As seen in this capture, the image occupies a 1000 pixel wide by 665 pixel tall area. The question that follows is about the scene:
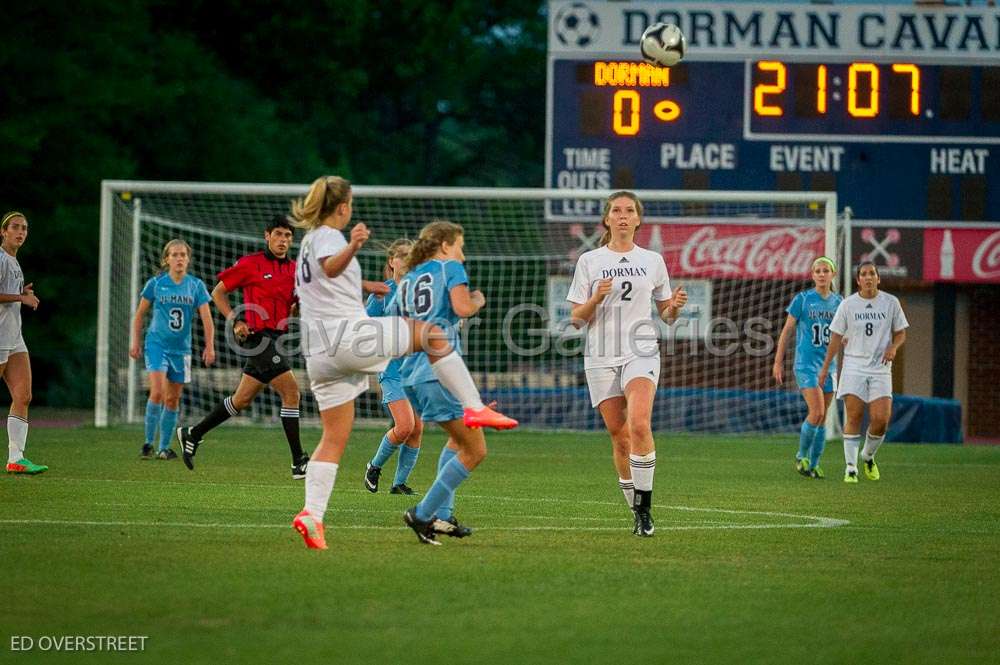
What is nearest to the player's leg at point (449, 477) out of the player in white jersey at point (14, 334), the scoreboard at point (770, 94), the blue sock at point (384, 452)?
the blue sock at point (384, 452)

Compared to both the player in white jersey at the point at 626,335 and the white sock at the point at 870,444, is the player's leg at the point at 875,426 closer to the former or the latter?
the white sock at the point at 870,444

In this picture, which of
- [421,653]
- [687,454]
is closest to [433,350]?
[421,653]

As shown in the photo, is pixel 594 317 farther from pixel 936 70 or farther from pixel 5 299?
pixel 936 70

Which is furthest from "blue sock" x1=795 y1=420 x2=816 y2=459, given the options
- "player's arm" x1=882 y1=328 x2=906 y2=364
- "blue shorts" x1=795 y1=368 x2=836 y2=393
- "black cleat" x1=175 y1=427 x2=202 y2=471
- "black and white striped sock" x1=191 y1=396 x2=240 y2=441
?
"black cleat" x1=175 y1=427 x2=202 y2=471

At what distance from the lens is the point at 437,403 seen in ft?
26.7

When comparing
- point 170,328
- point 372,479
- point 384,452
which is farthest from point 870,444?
point 170,328

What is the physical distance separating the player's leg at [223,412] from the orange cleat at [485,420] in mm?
4982

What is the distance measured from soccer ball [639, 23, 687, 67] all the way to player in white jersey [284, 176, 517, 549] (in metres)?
9.94

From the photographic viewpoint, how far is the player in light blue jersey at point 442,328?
307 inches

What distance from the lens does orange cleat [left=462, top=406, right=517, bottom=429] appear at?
7363 millimetres

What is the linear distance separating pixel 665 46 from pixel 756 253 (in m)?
5.97

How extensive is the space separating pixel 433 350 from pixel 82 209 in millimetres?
23598

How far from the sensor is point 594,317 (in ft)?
28.5

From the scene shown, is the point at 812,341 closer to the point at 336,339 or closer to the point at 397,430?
the point at 397,430
